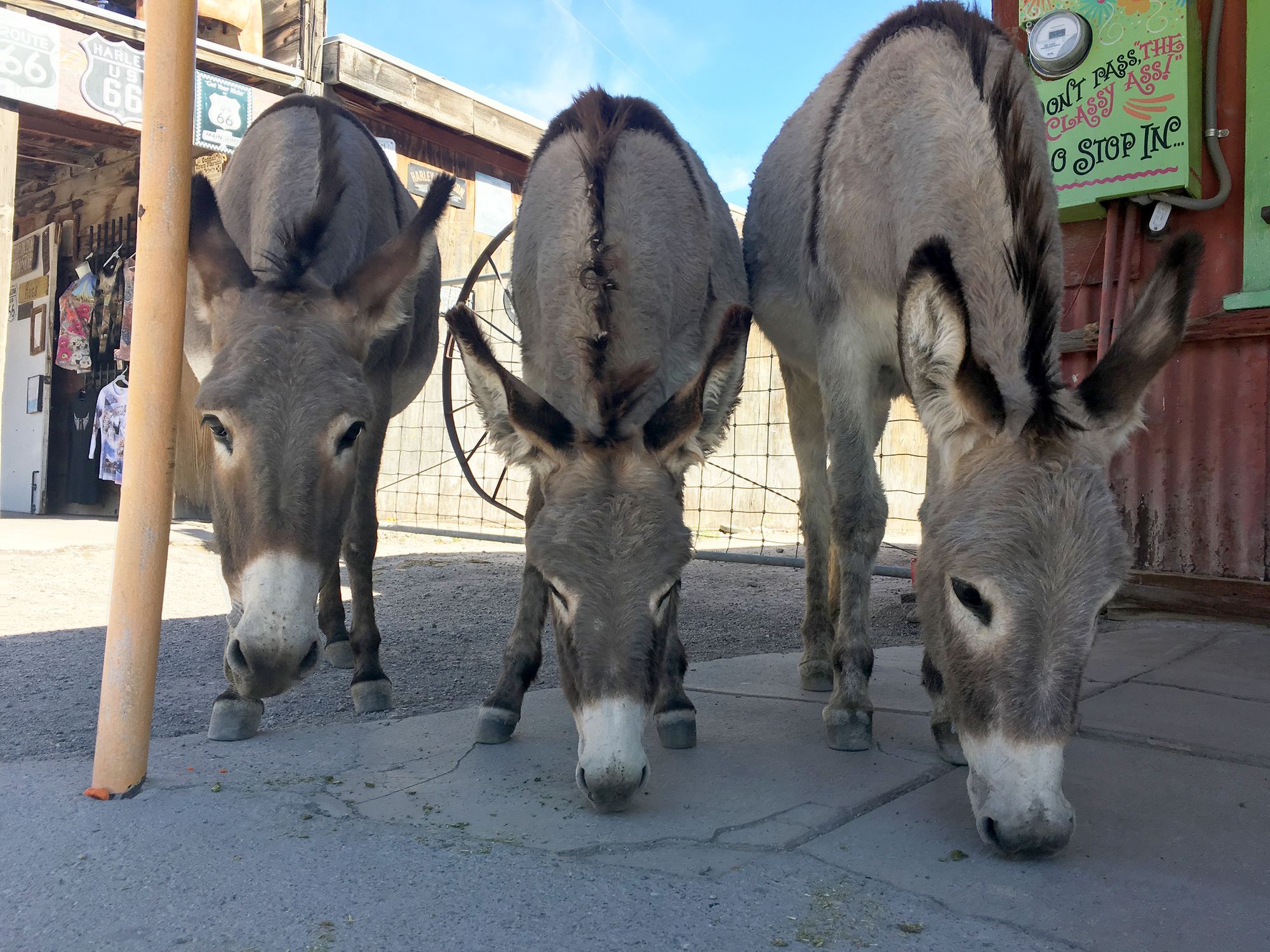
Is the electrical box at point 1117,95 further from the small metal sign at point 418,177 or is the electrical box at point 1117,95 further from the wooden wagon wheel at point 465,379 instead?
the small metal sign at point 418,177

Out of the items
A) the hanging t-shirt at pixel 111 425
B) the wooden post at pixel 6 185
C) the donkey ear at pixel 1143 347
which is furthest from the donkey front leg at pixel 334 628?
the hanging t-shirt at pixel 111 425

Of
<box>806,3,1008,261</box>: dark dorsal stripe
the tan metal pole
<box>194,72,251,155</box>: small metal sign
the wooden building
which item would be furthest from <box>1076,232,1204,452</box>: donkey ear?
<box>194,72,251,155</box>: small metal sign

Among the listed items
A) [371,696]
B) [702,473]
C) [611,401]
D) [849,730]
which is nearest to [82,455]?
[702,473]

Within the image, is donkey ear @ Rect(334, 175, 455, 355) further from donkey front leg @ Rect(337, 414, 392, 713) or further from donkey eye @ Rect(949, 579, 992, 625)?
donkey eye @ Rect(949, 579, 992, 625)

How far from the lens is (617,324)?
108 inches

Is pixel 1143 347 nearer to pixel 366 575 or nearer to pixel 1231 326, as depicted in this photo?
pixel 366 575

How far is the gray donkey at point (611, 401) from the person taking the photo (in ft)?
7.30

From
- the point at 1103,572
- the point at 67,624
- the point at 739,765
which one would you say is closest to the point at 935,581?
the point at 1103,572

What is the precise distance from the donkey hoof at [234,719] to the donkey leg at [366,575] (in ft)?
1.70

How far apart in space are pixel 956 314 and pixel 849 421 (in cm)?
89

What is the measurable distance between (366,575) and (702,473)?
5.80 metres

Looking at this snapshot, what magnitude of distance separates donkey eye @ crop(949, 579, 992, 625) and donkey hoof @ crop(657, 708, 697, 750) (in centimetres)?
108

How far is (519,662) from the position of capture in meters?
3.08

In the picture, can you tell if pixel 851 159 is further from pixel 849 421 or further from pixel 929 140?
pixel 849 421
